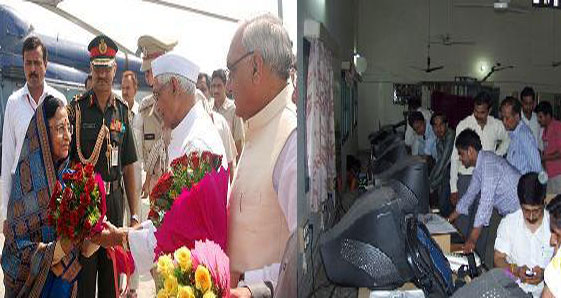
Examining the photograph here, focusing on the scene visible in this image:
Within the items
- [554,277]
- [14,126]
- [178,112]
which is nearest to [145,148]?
[178,112]

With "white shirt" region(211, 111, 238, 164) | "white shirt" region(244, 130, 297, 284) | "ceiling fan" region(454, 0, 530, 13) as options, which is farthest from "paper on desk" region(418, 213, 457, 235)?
"ceiling fan" region(454, 0, 530, 13)

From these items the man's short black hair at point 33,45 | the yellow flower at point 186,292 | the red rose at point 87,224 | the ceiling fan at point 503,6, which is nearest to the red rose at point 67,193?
the red rose at point 87,224

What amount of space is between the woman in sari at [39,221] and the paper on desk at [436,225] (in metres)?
1.93

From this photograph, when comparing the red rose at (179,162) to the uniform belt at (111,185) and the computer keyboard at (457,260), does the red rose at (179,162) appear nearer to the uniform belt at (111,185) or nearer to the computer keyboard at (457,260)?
the uniform belt at (111,185)

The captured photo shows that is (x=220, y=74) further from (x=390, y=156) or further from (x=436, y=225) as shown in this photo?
(x=390, y=156)

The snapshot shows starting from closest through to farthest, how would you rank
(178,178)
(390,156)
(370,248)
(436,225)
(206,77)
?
(178,178) → (206,77) → (370,248) → (436,225) → (390,156)

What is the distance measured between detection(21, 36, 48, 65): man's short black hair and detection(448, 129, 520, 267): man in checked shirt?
9.16 ft

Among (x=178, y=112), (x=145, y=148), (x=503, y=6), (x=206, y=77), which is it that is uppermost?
(x=503, y=6)

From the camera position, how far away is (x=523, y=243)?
157 inches

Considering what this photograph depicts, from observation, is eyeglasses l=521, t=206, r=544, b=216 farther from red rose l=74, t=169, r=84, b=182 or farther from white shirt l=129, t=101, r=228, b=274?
red rose l=74, t=169, r=84, b=182

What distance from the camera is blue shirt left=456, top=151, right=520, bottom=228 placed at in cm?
496

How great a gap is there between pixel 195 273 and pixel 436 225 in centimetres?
273

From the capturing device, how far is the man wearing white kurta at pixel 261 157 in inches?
107

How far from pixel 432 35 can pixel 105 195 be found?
15860 mm
